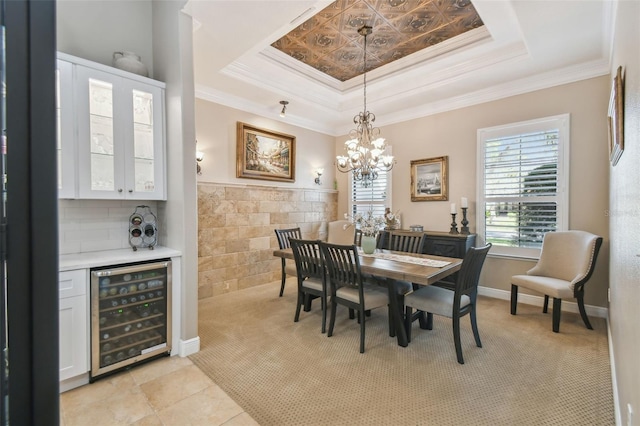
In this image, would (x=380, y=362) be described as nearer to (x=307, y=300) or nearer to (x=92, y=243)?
(x=307, y=300)

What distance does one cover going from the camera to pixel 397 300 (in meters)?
2.71

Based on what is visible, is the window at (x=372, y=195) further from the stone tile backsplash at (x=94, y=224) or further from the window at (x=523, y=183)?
the stone tile backsplash at (x=94, y=224)

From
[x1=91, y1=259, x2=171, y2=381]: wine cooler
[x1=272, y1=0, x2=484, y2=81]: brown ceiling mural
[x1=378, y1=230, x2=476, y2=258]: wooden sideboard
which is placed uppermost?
[x1=272, y1=0, x2=484, y2=81]: brown ceiling mural

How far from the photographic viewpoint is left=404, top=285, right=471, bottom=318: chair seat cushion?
2.47 metres

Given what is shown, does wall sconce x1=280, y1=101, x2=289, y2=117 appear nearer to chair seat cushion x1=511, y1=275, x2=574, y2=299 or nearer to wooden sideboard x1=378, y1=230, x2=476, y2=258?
wooden sideboard x1=378, y1=230, x2=476, y2=258

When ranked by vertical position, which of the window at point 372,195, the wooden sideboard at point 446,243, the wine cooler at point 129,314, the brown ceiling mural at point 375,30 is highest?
the brown ceiling mural at point 375,30

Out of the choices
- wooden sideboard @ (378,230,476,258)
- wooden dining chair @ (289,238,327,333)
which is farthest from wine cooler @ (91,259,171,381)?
wooden sideboard @ (378,230,476,258)

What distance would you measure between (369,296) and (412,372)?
708 millimetres

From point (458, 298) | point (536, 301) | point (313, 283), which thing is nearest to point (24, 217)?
point (458, 298)

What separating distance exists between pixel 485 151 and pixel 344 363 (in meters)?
3.45

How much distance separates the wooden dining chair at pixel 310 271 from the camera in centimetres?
295

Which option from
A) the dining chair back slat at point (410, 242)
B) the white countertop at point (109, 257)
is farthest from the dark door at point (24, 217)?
the dining chair back slat at point (410, 242)

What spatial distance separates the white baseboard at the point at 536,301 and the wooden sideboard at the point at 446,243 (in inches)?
27.7

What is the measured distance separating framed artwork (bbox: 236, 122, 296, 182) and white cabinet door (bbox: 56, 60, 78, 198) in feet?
7.37
